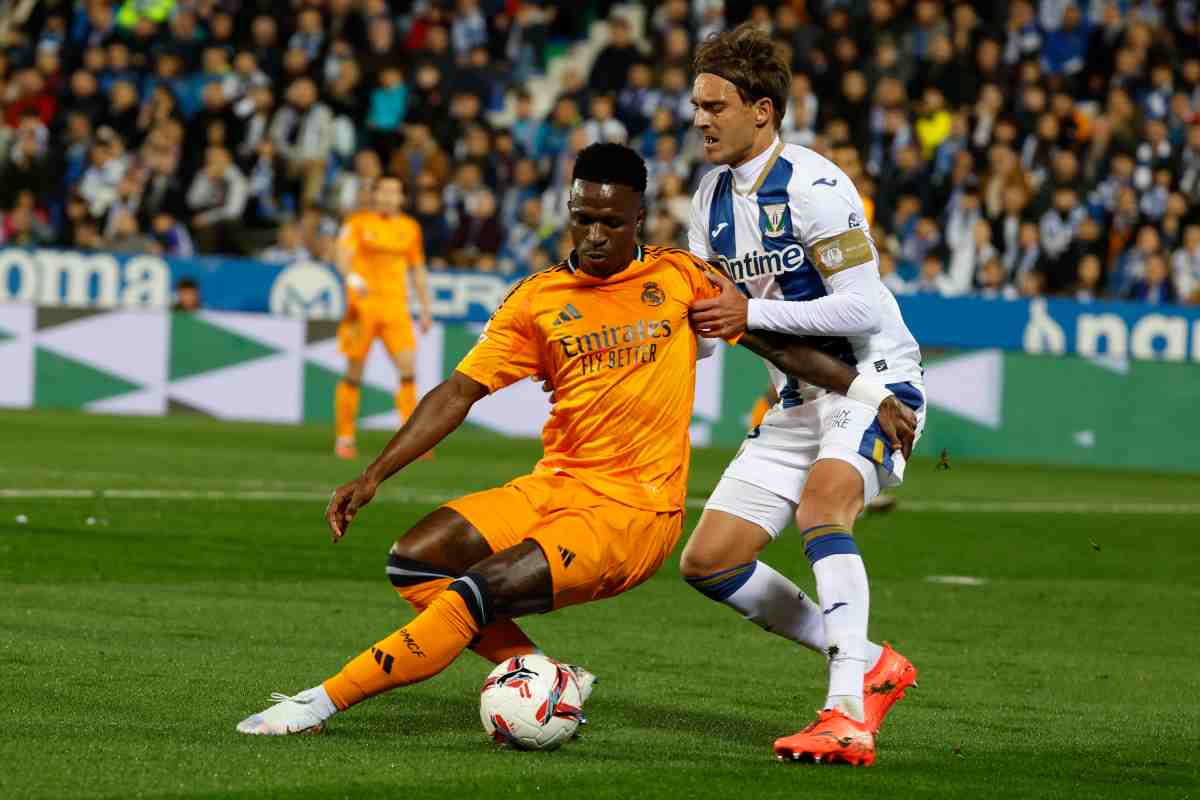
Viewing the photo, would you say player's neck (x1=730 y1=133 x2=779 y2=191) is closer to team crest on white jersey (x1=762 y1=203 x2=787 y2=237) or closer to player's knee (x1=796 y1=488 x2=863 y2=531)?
team crest on white jersey (x1=762 y1=203 x2=787 y2=237)

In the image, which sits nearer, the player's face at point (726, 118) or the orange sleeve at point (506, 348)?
the orange sleeve at point (506, 348)

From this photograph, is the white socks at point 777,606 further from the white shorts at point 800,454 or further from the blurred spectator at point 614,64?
the blurred spectator at point 614,64

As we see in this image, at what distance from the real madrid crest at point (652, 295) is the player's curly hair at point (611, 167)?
12.1 inches

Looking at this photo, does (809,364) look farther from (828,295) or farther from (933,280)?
(933,280)

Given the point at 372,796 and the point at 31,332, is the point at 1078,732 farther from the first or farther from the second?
the point at 31,332

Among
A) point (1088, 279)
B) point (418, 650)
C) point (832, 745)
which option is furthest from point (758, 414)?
point (1088, 279)

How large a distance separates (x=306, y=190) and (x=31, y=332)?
4.04m

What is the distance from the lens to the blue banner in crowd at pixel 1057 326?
69.7ft

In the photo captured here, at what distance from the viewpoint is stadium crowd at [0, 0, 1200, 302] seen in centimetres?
2270

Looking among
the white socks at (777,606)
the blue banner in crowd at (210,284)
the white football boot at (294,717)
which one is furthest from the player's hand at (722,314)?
the blue banner in crowd at (210,284)

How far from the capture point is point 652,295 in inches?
259

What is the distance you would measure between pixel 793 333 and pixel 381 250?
40.1ft

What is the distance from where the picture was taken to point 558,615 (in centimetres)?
975

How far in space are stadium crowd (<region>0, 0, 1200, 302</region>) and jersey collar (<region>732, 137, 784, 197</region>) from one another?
15077mm
